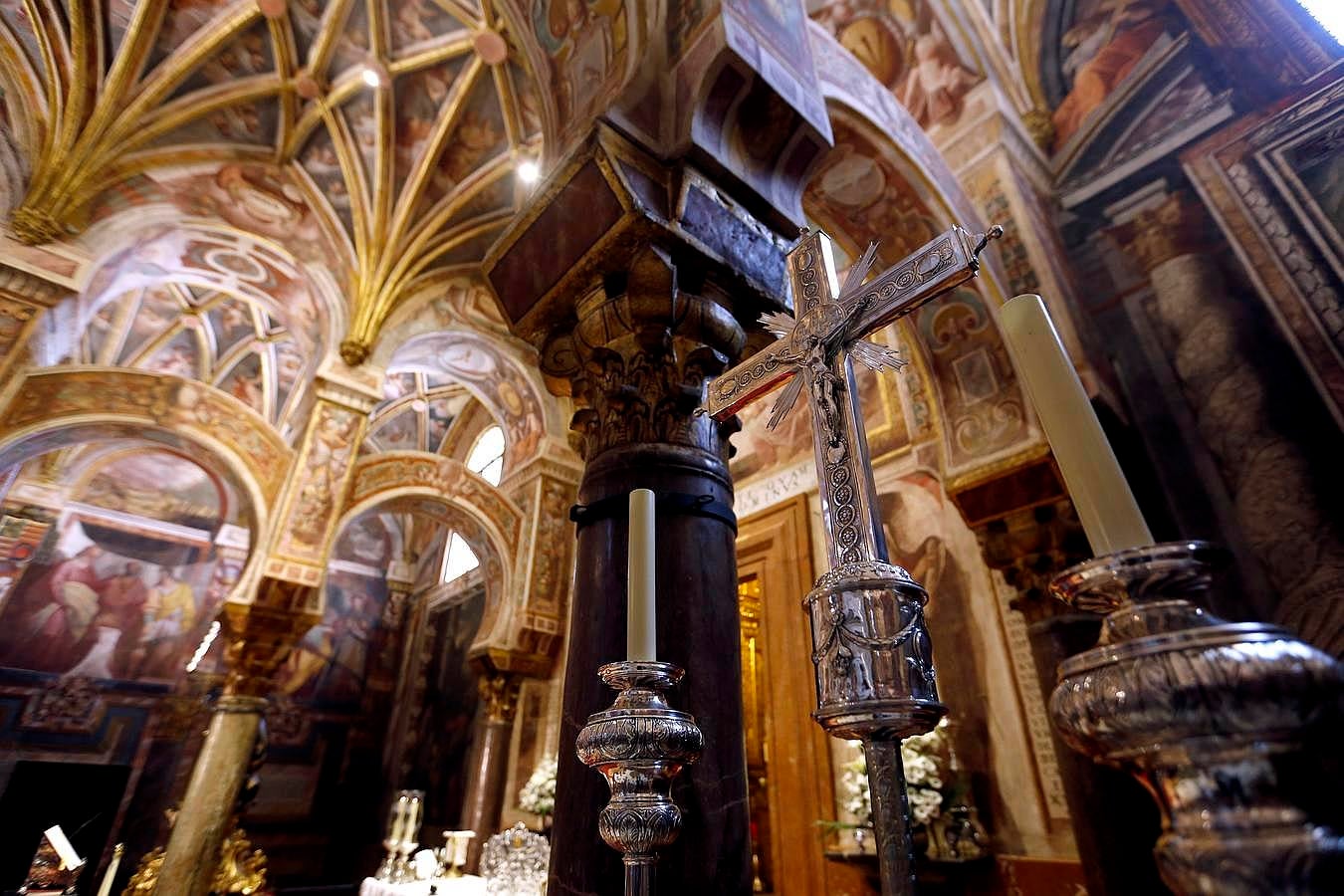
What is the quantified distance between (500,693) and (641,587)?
26.5 ft

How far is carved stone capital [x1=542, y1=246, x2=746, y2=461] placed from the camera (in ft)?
6.68

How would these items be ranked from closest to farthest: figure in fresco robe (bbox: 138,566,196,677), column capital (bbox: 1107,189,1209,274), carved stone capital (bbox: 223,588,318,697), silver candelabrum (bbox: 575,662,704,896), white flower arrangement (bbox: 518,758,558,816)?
1. silver candelabrum (bbox: 575,662,704,896)
2. column capital (bbox: 1107,189,1209,274)
3. carved stone capital (bbox: 223,588,318,697)
4. white flower arrangement (bbox: 518,758,558,816)
5. figure in fresco robe (bbox: 138,566,196,677)

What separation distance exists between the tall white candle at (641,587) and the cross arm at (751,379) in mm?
544

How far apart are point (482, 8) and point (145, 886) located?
9.14 m

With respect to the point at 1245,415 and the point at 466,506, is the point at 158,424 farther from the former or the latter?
the point at 1245,415

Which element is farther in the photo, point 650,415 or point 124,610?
point 124,610

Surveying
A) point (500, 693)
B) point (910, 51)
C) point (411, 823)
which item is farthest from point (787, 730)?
point (910, 51)

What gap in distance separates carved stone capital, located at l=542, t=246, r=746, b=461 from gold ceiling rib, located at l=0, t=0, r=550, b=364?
21.3 feet

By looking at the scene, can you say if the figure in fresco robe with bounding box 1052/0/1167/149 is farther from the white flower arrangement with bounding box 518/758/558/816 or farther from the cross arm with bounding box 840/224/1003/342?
the white flower arrangement with bounding box 518/758/558/816

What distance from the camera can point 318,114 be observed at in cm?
793

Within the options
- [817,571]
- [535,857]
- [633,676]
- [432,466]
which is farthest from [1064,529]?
[432,466]

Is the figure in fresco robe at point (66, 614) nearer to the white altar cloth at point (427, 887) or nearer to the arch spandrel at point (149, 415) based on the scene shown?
the arch spandrel at point (149, 415)

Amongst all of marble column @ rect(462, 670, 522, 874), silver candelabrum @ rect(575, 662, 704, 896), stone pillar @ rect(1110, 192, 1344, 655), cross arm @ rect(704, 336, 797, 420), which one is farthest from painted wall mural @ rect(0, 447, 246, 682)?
stone pillar @ rect(1110, 192, 1344, 655)

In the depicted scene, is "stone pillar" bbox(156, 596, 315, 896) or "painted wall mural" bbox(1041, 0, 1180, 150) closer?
"stone pillar" bbox(156, 596, 315, 896)
